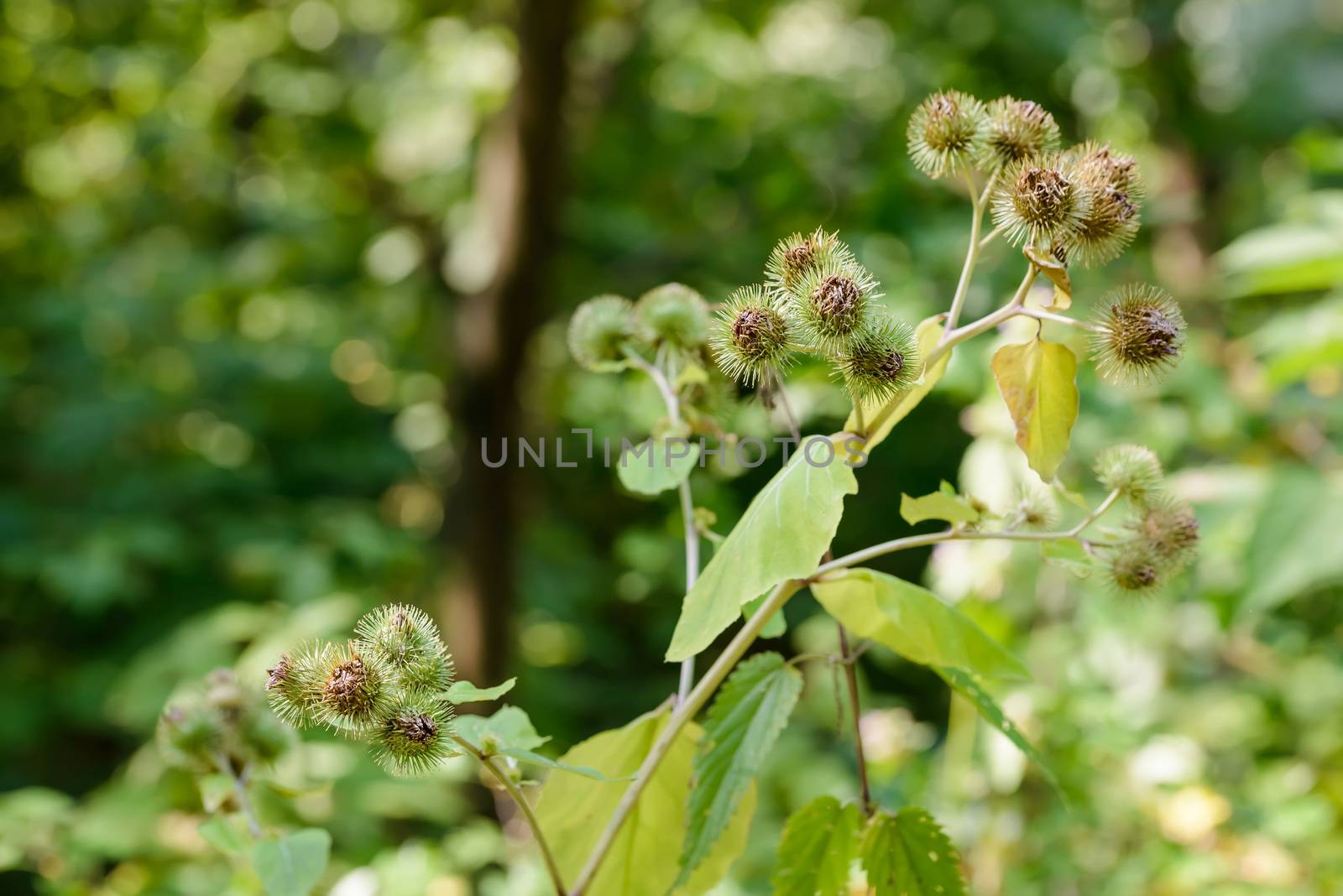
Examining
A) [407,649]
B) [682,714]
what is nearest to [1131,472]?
[682,714]

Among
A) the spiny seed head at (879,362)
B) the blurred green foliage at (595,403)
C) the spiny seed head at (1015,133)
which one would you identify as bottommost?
the blurred green foliage at (595,403)

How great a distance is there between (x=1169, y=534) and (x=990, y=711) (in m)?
0.12

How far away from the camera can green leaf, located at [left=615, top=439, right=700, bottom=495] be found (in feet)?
1.82

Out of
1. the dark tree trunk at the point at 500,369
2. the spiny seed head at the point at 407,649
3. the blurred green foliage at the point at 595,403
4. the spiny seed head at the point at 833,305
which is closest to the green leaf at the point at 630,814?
the spiny seed head at the point at 407,649

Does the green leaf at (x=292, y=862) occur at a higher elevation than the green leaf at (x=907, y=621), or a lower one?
lower

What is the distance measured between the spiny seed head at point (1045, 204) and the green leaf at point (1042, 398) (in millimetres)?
50

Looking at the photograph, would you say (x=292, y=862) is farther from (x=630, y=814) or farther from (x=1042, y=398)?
(x=1042, y=398)

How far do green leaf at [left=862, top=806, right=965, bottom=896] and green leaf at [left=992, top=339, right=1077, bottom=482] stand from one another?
0.19 m

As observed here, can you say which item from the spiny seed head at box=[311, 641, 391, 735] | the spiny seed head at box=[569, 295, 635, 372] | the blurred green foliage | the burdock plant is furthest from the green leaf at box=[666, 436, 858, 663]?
the blurred green foliage

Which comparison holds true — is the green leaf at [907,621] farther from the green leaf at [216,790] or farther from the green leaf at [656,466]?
the green leaf at [216,790]

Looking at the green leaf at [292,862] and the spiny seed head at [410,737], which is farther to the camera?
the green leaf at [292,862]

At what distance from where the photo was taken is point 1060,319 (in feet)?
1.34

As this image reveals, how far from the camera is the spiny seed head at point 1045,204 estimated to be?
413 millimetres

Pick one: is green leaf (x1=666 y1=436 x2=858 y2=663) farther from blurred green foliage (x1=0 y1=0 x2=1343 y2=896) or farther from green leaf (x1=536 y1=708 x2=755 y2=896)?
blurred green foliage (x1=0 y1=0 x2=1343 y2=896)
